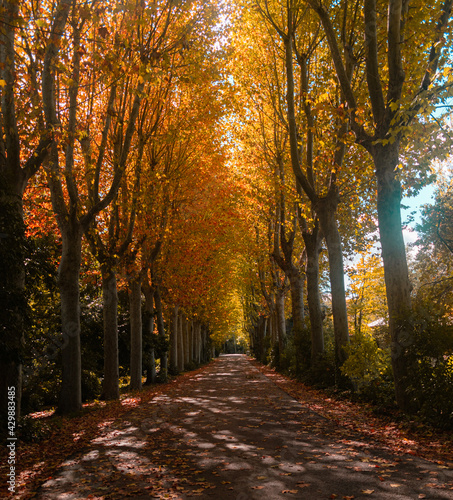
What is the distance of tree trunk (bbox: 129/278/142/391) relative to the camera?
52.1 feet

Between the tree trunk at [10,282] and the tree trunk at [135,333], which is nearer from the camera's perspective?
the tree trunk at [10,282]

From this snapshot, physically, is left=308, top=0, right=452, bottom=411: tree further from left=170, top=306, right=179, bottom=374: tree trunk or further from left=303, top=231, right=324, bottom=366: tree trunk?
left=170, top=306, right=179, bottom=374: tree trunk

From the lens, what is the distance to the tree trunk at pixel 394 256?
770 cm

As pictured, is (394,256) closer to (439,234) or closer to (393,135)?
(393,135)

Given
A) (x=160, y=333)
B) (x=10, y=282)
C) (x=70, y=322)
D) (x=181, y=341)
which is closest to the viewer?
(x=10, y=282)

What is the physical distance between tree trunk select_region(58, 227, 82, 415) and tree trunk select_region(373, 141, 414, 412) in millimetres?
6942

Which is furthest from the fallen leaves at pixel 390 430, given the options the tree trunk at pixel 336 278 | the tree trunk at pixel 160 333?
the tree trunk at pixel 160 333

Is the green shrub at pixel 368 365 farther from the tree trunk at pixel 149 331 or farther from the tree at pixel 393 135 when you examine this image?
the tree trunk at pixel 149 331

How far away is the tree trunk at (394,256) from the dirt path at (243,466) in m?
1.59

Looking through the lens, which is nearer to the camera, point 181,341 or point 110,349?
point 110,349

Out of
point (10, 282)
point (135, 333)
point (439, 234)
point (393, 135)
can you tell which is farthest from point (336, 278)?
point (439, 234)

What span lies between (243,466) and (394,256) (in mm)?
4718

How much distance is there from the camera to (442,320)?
7.25m

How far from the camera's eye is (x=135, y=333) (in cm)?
1586
